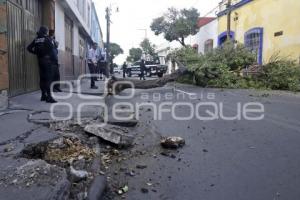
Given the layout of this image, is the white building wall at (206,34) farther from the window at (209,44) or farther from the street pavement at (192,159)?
the street pavement at (192,159)

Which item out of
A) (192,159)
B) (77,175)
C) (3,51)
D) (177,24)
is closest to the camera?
(77,175)

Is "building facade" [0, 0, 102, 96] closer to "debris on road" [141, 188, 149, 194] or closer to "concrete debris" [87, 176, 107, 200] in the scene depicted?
"concrete debris" [87, 176, 107, 200]

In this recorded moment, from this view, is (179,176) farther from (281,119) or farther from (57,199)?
(281,119)

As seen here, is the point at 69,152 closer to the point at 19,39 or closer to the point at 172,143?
the point at 172,143

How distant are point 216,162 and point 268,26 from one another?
17778mm

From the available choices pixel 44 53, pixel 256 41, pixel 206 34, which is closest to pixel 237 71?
pixel 256 41

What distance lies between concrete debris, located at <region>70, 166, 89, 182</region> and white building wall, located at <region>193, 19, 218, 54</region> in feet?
90.2

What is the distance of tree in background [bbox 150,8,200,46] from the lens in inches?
1469

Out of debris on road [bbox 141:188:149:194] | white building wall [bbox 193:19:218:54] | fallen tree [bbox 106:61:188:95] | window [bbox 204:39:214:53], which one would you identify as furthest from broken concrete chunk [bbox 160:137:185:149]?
window [bbox 204:39:214:53]

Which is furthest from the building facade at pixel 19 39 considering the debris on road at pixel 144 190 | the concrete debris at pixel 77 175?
the debris on road at pixel 144 190

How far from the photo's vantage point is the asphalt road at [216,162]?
379cm

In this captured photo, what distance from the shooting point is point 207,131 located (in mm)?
6566

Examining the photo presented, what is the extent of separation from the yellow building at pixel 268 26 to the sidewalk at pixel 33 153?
13.9 meters

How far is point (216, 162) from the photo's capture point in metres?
4.77
